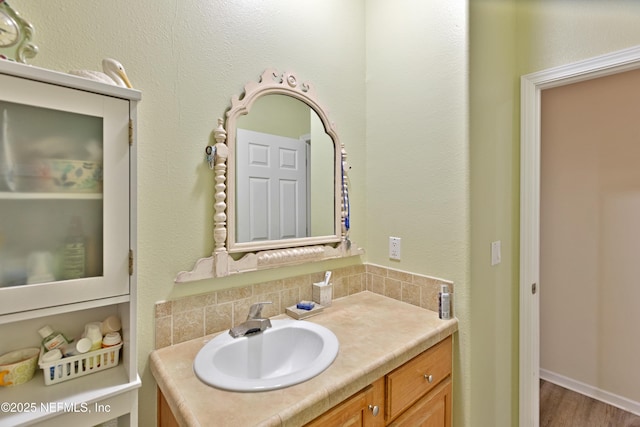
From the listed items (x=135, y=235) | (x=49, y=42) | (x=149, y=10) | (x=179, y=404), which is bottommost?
(x=179, y=404)

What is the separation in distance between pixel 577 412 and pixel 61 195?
3.14 m

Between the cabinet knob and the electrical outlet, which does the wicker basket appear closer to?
the cabinet knob

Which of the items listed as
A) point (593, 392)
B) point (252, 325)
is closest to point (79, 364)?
point (252, 325)

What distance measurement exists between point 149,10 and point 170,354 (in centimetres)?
122

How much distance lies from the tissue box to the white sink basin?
21 cm

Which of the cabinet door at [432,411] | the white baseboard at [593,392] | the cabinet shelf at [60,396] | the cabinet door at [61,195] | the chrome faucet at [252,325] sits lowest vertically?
the white baseboard at [593,392]

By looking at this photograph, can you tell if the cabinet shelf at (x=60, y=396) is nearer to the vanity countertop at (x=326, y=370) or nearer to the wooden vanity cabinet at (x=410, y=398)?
the vanity countertop at (x=326, y=370)

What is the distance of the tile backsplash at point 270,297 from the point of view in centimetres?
114

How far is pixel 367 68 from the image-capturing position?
177cm

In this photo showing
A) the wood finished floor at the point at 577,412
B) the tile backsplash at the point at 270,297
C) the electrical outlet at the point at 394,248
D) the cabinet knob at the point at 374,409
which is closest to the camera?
the cabinet knob at the point at 374,409

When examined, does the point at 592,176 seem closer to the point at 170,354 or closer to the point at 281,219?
the point at 281,219

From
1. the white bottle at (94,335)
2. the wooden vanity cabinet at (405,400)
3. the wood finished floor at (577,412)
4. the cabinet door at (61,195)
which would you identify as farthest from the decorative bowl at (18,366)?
the wood finished floor at (577,412)

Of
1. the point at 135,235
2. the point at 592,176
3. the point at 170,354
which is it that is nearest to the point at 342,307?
the point at 170,354

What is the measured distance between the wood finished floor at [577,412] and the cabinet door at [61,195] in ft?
8.75
